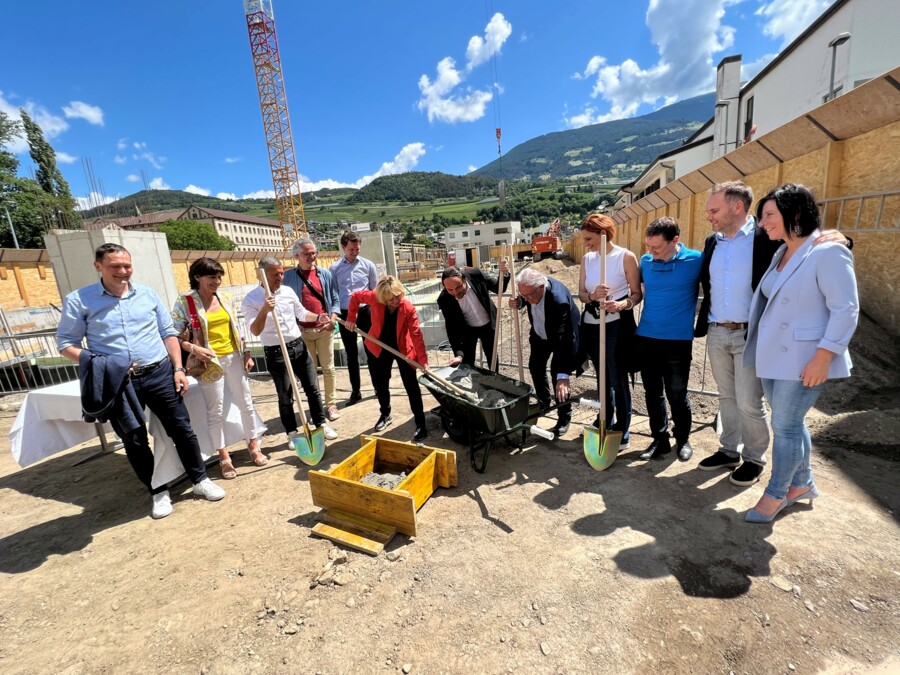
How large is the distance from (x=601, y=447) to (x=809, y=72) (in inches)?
725

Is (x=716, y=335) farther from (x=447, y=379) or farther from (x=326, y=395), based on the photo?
(x=326, y=395)

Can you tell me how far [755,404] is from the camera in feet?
8.97

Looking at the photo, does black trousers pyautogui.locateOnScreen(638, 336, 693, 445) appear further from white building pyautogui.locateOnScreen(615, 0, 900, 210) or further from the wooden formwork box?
white building pyautogui.locateOnScreen(615, 0, 900, 210)

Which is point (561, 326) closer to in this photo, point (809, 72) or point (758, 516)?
point (758, 516)

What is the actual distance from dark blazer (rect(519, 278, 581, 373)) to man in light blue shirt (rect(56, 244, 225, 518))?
295 centimetres

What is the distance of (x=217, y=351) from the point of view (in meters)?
3.48

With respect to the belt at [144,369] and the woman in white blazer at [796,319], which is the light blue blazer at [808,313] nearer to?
the woman in white blazer at [796,319]

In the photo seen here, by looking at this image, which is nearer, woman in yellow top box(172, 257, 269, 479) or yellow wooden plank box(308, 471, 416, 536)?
yellow wooden plank box(308, 471, 416, 536)

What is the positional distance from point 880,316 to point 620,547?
5802mm

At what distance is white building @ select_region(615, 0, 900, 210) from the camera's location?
11.0 m

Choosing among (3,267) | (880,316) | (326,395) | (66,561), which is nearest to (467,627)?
(66,561)

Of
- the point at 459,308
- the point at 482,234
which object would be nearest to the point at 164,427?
the point at 459,308

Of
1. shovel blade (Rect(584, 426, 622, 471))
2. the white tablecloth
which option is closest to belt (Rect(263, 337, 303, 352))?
the white tablecloth

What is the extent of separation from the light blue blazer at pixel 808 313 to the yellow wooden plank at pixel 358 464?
286 cm
